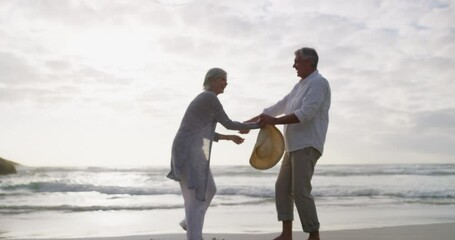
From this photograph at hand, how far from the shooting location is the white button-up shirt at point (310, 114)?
5.05 meters

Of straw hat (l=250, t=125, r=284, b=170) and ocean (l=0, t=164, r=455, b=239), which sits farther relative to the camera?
ocean (l=0, t=164, r=455, b=239)

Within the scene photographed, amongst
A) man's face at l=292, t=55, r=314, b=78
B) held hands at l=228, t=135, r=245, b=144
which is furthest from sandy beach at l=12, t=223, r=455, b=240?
man's face at l=292, t=55, r=314, b=78

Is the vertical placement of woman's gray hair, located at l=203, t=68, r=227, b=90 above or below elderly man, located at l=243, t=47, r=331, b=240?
above

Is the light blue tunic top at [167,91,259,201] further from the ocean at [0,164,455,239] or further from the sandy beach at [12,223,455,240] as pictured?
the ocean at [0,164,455,239]

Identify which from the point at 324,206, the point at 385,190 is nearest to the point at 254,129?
the point at 324,206

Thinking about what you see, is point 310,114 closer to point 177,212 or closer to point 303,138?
point 303,138

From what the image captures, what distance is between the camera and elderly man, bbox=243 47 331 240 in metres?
5.07

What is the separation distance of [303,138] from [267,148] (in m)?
0.46

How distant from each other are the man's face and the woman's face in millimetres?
823

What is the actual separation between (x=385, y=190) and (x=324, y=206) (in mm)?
6790

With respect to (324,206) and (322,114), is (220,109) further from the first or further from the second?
(324,206)

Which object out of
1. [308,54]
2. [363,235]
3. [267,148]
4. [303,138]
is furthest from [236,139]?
[363,235]

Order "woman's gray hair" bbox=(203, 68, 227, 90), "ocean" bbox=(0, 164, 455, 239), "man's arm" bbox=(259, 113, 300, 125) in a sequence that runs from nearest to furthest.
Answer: "woman's gray hair" bbox=(203, 68, 227, 90) → "man's arm" bbox=(259, 113, 300, 125) → "ocean" bbox=(0, 164, 455, 239)

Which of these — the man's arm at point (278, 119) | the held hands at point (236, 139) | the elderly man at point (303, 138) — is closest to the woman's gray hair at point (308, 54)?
the elderly man at point (303, 138)
